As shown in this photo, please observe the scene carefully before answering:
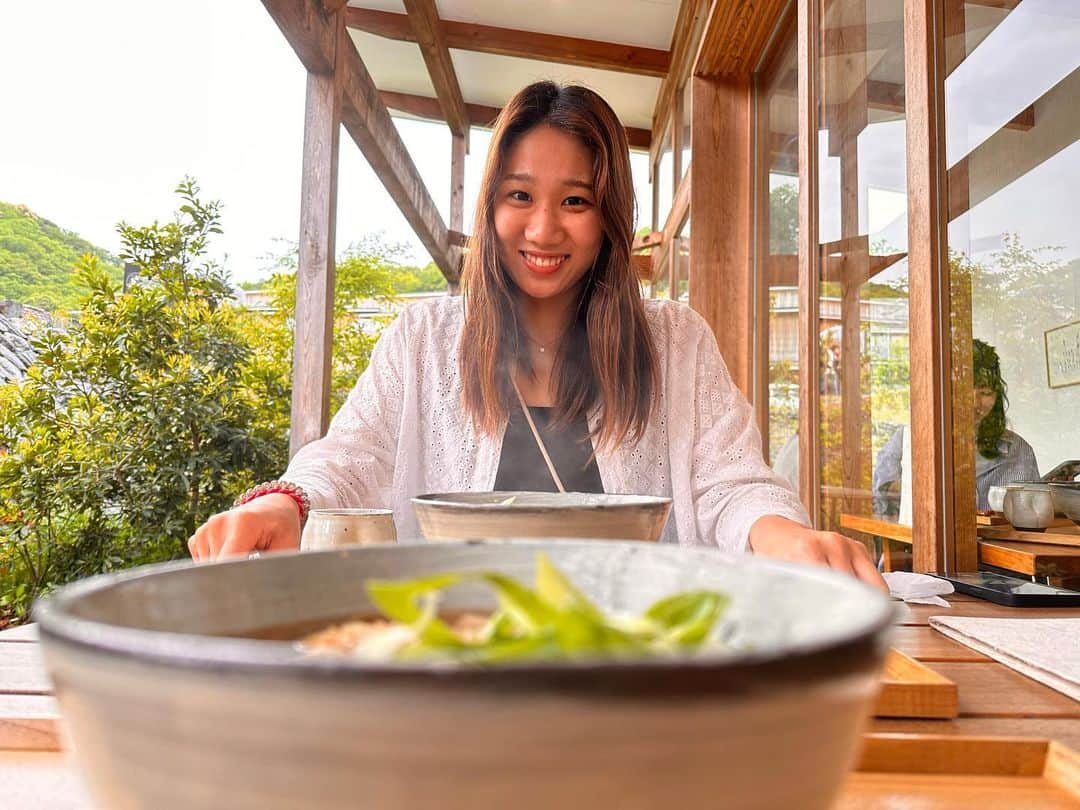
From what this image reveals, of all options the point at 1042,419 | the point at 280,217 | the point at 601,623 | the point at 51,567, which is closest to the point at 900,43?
the point at 1042,419

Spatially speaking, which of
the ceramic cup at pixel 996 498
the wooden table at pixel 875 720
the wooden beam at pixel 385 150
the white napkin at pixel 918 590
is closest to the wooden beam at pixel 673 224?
the wooden beam at pixel 385 150

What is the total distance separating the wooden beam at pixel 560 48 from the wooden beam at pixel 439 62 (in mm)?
151

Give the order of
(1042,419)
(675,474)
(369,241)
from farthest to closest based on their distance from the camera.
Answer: (369,241) → (675,474) → (1042,419)

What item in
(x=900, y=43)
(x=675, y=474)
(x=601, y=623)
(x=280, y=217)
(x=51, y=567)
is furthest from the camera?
(x=280, y=217)

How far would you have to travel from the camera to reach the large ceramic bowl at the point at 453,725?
19cm

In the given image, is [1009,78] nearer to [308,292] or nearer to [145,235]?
[308,292]

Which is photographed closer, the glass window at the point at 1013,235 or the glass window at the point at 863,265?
the glass window at the point at 1013,235

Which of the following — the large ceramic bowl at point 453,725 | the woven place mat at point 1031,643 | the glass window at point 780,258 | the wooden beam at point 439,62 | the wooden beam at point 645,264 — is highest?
the wooden beam at point 439,62

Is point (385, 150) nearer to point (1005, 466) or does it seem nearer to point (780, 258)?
point (780, 258)

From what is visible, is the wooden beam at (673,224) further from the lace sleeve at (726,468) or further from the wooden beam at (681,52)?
the lace sleeve at (726,468)

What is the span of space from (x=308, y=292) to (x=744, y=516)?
268cm

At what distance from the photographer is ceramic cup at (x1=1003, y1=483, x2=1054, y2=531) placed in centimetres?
154

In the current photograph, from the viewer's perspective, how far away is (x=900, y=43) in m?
2.05

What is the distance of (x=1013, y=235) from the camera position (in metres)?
1.59
